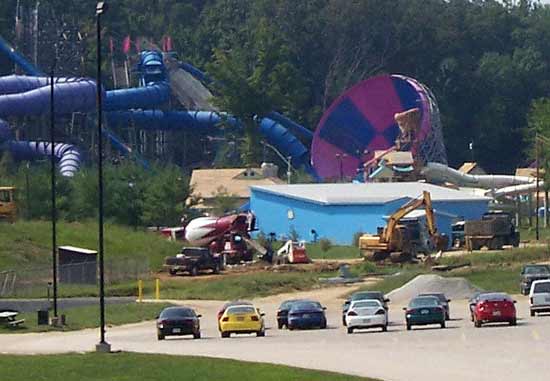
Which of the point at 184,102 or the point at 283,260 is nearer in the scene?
the point at 283,260

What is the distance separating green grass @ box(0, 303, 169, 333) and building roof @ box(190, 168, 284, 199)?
70046mm

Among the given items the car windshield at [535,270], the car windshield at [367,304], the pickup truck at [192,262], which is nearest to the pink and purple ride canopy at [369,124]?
the pickup truck at [192,262]

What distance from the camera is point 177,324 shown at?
59750 millimetres

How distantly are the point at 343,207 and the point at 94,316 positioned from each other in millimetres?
56706

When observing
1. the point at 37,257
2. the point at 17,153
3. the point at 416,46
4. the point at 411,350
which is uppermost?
the point at 416,46

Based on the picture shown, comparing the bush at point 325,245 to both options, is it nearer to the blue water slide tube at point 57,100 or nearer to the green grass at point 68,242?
the green grass at point 68,242

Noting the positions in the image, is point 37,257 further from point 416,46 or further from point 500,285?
point 416,46

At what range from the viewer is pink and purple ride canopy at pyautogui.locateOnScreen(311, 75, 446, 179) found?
15238 centimetres

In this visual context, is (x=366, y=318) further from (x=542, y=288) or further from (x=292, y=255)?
(x=292, y=255)

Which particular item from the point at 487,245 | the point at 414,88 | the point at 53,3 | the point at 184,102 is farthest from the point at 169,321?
the point at 53,3

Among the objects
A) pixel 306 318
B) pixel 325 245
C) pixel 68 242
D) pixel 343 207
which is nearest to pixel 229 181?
pixel 343 207

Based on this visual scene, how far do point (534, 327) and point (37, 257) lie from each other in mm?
42430

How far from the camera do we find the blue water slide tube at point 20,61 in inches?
5969

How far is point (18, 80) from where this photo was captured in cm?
14225
